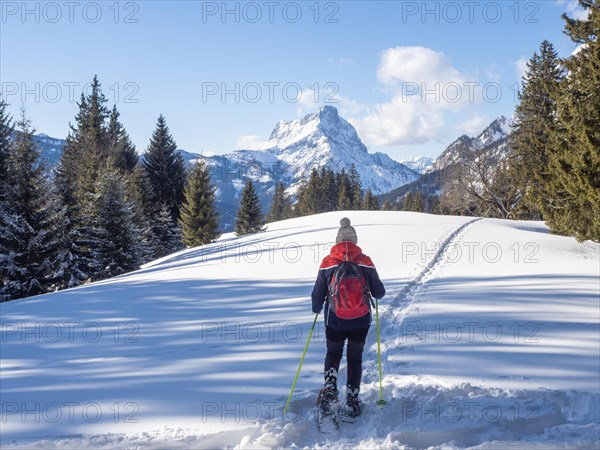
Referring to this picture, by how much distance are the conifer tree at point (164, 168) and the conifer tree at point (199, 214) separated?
1054cm

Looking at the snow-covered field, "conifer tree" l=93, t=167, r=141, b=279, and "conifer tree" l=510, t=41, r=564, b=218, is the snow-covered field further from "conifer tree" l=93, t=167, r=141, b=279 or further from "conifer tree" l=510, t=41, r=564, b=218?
"conifer tree" l=510, t=41, r=564, b=218

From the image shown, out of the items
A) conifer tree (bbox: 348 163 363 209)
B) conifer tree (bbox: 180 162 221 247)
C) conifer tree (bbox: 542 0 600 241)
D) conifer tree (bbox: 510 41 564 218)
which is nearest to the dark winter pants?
conifer tree (bbox: 542 0 600 241)

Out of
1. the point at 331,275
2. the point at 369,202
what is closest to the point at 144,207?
the point at 331,275

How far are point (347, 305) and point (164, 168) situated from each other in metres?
45.4

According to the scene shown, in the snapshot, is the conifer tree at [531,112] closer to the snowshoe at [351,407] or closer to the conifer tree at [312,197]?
the snowshoe at [351,407]

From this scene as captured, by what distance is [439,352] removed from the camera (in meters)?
6.04

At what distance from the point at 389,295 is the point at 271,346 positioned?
4.05 metres

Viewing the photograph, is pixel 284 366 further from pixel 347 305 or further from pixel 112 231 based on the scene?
pixel 112 231

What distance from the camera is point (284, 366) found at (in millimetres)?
5754

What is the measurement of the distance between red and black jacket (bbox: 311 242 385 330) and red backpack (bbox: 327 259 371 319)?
71 mm

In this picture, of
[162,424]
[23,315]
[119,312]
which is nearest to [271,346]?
[162,424]

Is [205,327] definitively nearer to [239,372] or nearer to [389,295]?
[239,372]

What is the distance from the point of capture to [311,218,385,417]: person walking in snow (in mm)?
4609

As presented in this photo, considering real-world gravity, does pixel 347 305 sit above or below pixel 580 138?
below
